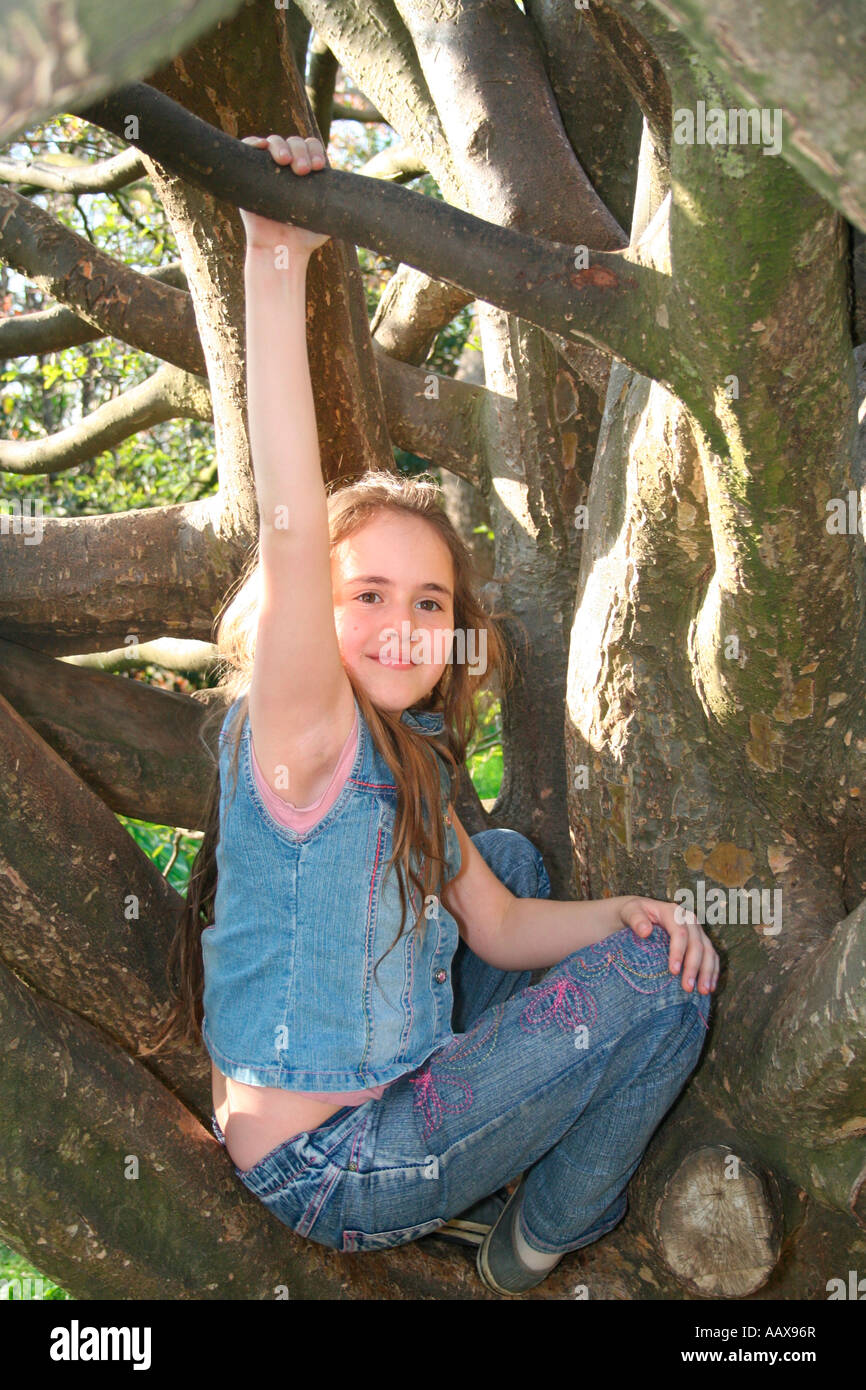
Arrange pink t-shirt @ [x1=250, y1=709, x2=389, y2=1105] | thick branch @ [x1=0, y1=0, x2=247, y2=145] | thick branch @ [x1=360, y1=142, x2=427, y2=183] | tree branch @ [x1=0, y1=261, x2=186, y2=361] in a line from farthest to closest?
thick branch @ [x1=360, y1=142, x2=427, y2=183] < tree branch @ [x1=0, y1=261, x2=186, y2=361] < pink t-shirt @ [x1=250, y1=709, x2=389, y2=1105] < thick branch @ [x1=0, y1=0, x2=247, y2=145]

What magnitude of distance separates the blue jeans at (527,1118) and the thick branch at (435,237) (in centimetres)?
88

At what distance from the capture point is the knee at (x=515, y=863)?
2340 mm

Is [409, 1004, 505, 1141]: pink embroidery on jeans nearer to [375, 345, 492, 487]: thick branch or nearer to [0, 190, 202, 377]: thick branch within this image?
[375, 345, 492, 487]: thick branch

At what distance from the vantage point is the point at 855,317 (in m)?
1.98

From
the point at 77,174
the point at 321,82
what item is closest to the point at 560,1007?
the point at 321,82

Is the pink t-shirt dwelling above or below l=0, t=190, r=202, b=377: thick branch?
below

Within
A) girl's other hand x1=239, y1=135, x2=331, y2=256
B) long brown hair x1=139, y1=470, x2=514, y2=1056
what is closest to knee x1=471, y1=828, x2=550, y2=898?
long brown hair x1=139, y1=470, x2=514, y2=1056

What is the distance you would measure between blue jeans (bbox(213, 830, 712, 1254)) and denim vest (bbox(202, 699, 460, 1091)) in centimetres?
8

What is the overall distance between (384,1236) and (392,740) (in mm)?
747

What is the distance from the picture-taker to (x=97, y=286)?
115 inches

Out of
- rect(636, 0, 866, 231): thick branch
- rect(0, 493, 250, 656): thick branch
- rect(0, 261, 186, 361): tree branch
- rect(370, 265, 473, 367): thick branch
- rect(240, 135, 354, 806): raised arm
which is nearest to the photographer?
rect(636, 0, 866, 231): thick branch

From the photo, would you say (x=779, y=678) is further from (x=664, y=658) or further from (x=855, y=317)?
(x=855, y=317)

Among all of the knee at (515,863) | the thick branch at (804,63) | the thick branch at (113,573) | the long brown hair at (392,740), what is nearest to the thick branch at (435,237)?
the long brown hair at (392,740)

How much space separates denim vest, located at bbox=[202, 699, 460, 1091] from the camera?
6.07ft
